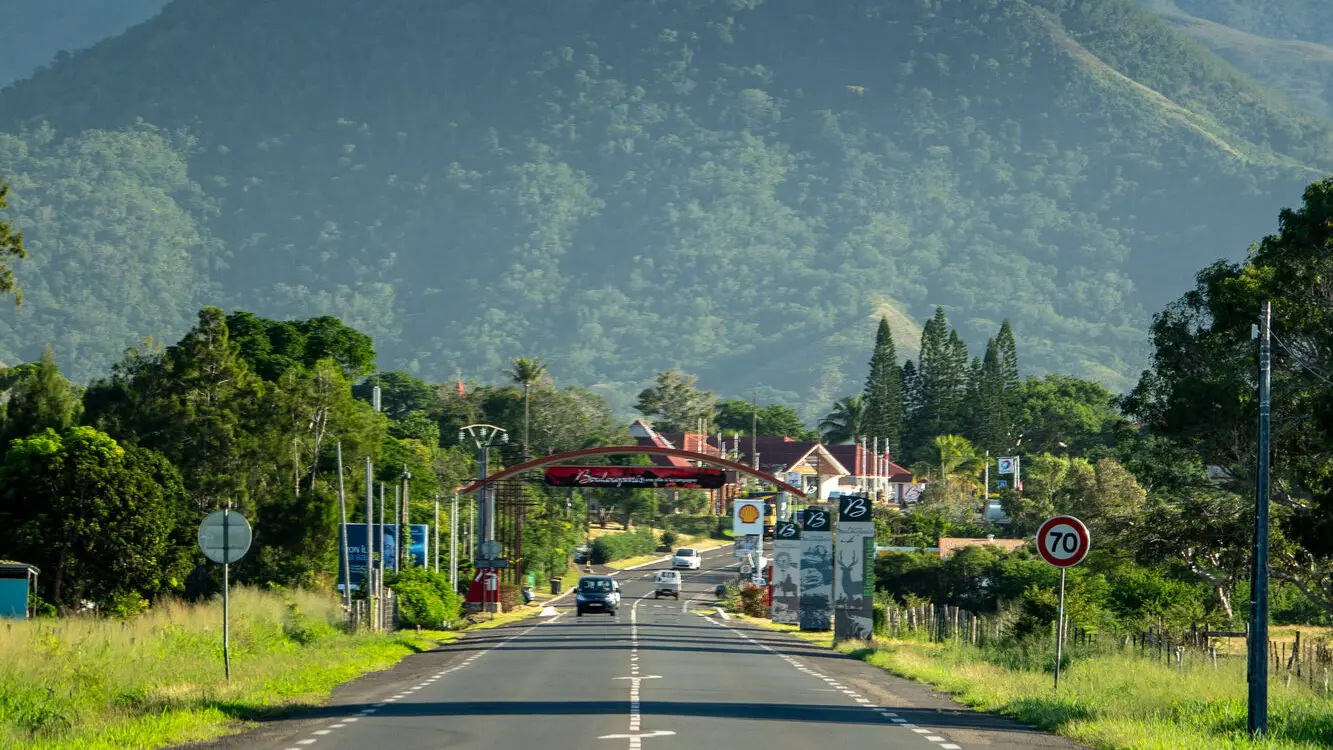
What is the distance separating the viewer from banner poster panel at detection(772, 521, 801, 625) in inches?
2987

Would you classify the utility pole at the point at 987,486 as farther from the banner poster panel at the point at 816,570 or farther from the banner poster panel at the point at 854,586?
the banner poster panel at the point at 854,586

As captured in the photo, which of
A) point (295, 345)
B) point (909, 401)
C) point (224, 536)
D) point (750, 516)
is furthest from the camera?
point (909, 401)

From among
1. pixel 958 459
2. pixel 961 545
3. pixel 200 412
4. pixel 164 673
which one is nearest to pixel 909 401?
pixel 958 459

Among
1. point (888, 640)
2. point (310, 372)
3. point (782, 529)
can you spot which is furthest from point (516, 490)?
point (888, 640)

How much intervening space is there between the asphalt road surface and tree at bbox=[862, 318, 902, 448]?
457 feet

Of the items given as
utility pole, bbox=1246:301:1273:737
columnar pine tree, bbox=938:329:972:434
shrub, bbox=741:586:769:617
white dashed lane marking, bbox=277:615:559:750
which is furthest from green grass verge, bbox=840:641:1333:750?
A: columnar pine tree, bbox=938:329:972:434

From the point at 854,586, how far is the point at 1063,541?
84.9 feet

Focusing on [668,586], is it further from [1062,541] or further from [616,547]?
[1062,541]

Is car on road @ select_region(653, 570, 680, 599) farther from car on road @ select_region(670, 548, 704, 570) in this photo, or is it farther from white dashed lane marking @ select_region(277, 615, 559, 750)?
white dashed lane marking @ select_region(277, 615, 559, 750)

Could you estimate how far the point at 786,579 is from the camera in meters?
76.9

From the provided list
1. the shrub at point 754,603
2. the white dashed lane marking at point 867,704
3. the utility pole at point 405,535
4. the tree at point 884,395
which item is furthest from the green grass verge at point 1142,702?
the tree at point 884,395

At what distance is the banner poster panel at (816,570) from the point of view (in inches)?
2584

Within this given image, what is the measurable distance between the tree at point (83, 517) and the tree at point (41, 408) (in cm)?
Result: 2654

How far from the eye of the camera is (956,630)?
5362 cm
